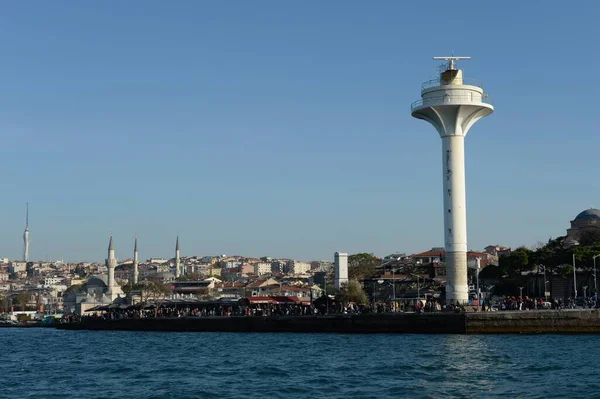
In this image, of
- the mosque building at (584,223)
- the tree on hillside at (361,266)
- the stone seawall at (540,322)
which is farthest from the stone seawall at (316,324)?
the mosque building at (584,223)

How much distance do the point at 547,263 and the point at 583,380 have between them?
46815 millimetres

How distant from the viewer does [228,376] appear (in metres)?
30.0

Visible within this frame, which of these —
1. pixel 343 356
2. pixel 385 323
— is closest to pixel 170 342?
pixel 385 323

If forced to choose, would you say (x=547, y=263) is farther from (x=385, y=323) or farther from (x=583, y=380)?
(x=583, y=380)

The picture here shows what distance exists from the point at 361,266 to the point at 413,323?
2304 inches

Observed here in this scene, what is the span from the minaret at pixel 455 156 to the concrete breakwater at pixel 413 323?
15.4ft

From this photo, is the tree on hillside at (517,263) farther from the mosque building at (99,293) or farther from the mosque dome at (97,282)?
the mosque dome at (97,282)

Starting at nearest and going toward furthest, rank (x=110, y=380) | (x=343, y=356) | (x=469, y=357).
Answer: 1. (x=110, y=380)
2. (x=469, y=357)
3. (x=343, y=356)

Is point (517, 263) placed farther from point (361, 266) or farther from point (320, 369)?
point (320, 369)

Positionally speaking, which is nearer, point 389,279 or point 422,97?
point 422,97

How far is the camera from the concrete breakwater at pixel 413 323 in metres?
48.2

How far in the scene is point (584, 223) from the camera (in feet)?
351

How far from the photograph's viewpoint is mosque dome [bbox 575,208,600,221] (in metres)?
107

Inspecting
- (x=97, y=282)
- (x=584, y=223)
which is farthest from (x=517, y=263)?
(x=97, y=282)
